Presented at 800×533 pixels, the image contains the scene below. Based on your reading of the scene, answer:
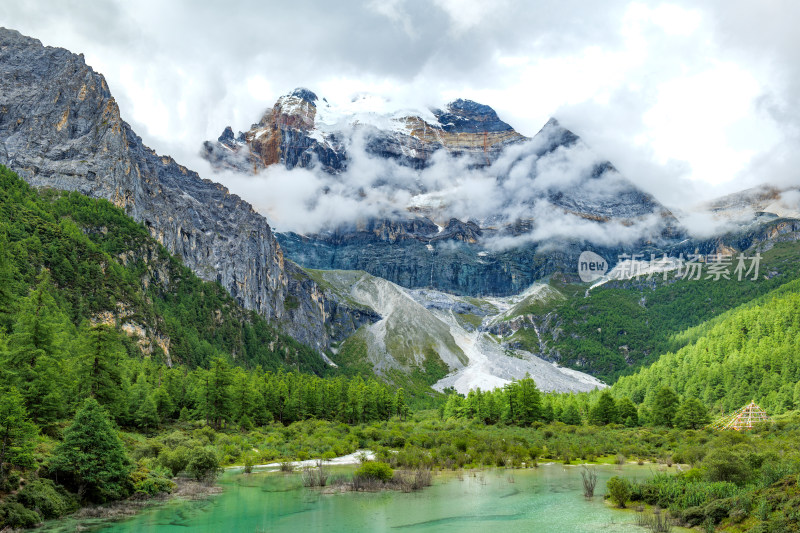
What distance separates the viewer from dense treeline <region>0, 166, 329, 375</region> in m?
118

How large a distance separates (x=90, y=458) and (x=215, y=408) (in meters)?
47.9

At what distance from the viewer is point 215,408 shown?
87500 millimetres

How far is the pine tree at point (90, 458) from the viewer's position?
131 feet

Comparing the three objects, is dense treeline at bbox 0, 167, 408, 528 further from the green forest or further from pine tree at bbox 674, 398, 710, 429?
pine tree at bbox 674, 398, 710, 429

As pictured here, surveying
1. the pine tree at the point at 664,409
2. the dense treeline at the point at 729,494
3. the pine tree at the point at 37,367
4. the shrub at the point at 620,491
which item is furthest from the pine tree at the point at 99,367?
the pine tree at the point at 664,409

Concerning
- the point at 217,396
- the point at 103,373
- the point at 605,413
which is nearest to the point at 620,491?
the point at 103,373

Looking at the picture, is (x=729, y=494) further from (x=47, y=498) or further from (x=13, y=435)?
(x=13, y=435)

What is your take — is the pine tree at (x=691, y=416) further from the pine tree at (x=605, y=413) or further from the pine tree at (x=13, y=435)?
the pine tree at (x=13, y=435)

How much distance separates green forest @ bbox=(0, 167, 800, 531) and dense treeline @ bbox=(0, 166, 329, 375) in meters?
0.60

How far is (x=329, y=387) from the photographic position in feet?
393

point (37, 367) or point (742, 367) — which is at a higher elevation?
point (37, 367)

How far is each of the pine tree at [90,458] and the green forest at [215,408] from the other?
134mm

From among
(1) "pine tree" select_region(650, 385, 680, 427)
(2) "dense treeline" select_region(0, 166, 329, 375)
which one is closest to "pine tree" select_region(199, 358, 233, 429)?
(2) "dense treeline" select_region(0, 166, 329, 375)

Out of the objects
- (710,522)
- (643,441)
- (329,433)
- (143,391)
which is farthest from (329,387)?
(710,522)
